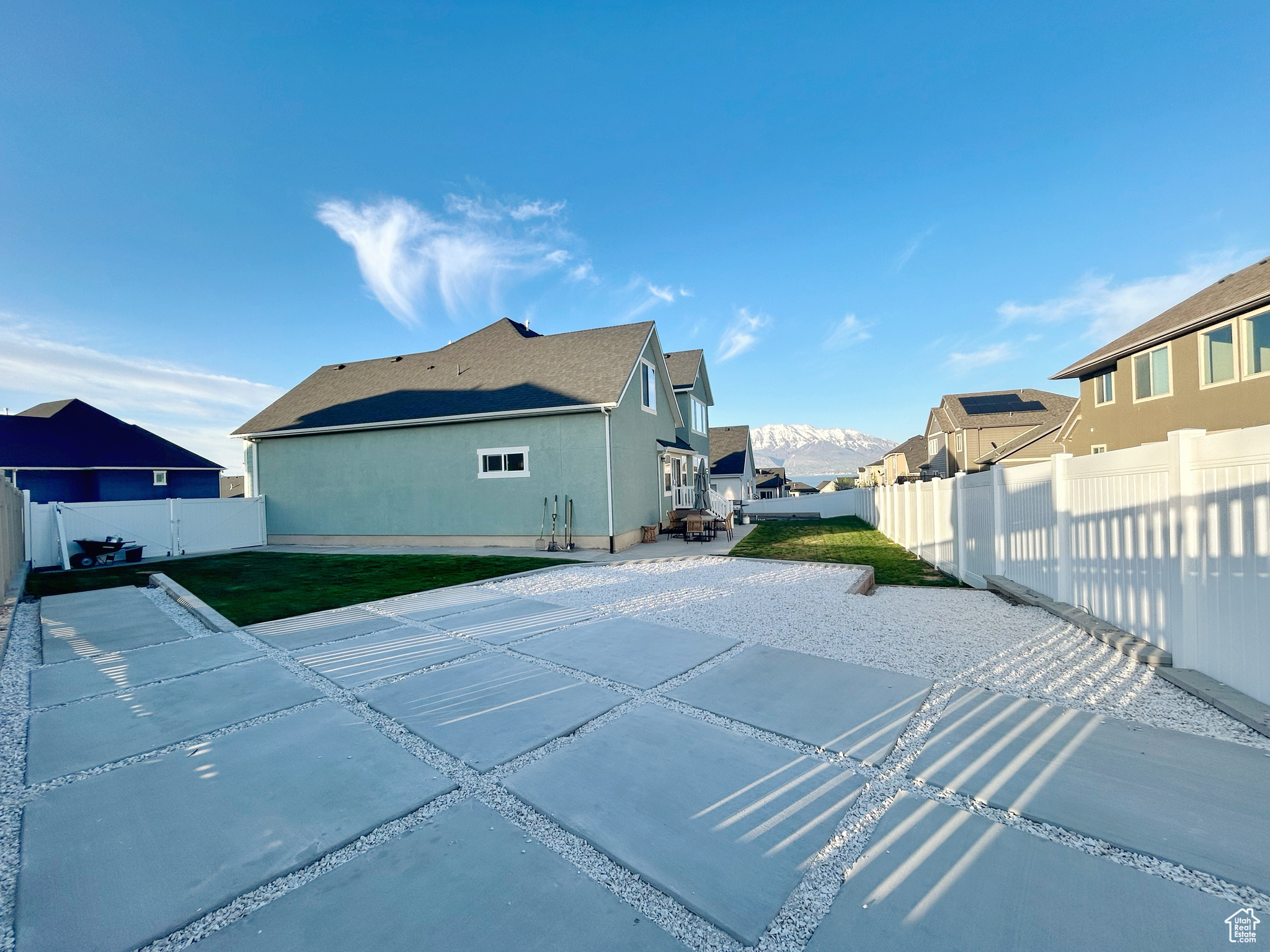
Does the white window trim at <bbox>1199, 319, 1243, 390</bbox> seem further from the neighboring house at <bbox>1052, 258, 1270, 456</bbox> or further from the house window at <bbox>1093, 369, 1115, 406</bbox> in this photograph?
the house window at <bbox>1093, 369, 1115, 406</bbox>

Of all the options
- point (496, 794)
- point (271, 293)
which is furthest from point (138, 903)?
point (271, 293)

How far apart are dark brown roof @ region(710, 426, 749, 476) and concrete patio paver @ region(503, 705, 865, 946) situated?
92.0 feet

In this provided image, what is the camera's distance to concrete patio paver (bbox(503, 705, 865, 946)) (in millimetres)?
1955

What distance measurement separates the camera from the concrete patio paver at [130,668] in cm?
422

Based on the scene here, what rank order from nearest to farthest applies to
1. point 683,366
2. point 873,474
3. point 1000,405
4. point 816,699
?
point 816,699 < point 683,366 < point 1000,405 < point 873,474

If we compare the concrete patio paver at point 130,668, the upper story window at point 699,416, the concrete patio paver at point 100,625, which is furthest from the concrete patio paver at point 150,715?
the upper story window at point 699,416

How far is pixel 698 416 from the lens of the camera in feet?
79.9

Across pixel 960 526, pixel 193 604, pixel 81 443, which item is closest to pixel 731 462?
pixel 960 526

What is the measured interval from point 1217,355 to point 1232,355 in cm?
47

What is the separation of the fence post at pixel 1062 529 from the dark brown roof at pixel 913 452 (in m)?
43.3

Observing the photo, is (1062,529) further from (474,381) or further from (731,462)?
(731,462)

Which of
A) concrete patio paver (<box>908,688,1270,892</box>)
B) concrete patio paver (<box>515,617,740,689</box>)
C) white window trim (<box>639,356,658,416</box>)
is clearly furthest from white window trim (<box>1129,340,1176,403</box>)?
concrete patio paver (<box>515,617,740,689</box>)

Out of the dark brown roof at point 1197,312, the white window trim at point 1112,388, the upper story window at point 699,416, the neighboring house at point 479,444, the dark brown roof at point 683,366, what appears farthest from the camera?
the upper story window at point 699,416

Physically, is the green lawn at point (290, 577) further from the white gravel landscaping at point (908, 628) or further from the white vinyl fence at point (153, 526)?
the white gravel landscaping at point (908, 628)
